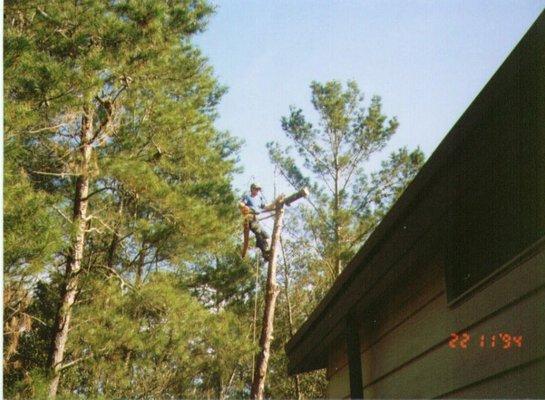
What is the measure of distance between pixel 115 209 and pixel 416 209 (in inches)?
460

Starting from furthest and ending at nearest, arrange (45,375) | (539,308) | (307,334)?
(45,375)
(307,334)
(539,308)

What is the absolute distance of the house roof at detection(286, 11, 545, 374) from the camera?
1.96m

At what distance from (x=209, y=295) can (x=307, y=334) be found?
403 inches

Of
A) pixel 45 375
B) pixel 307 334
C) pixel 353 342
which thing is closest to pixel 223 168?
pixel 45 375

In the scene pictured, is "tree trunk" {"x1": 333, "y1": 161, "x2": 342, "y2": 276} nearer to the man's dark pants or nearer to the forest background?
the forest background

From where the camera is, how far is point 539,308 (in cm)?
197

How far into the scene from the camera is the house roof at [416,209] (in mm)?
1963

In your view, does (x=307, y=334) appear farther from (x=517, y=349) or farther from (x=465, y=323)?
(x=517, y=349)

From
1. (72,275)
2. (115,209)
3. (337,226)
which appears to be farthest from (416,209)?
(337,226)

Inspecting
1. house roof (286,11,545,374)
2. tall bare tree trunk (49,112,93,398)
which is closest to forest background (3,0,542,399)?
tall bare tree trunk (49,112,93,398)
